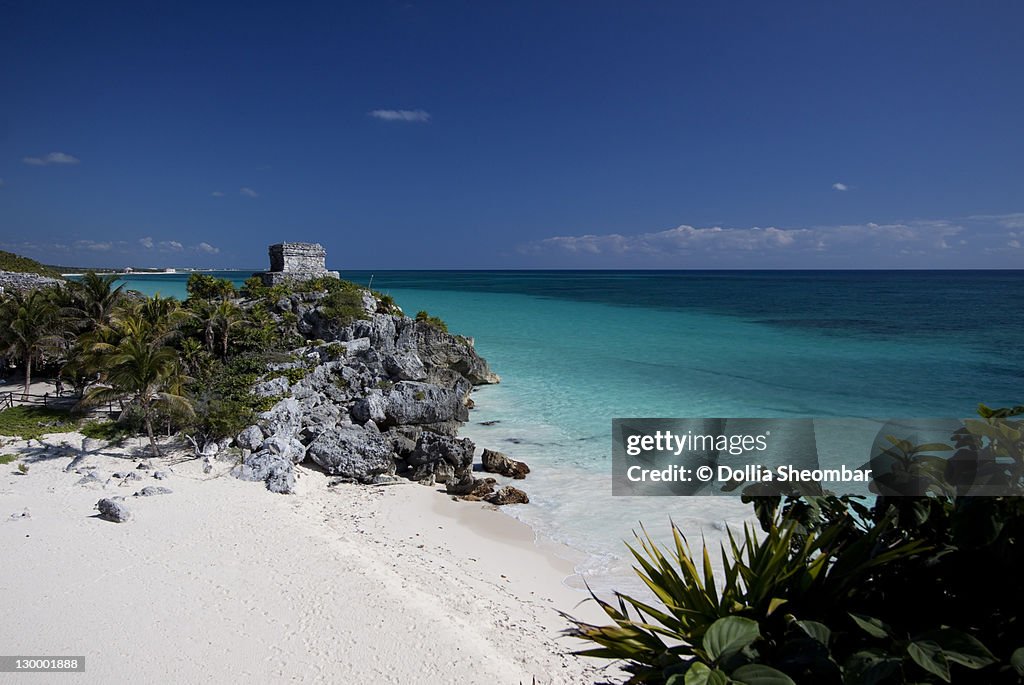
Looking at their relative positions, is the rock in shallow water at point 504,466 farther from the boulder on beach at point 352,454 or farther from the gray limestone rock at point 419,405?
the gray limestone rock at point 419,405

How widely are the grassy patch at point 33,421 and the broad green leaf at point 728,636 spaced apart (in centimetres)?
1426

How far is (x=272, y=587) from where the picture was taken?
21.4ft

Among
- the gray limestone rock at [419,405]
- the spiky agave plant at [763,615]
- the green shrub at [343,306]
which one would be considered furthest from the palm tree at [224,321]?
the spiky agave plant at [763,615]

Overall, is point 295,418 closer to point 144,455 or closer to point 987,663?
point 144,455

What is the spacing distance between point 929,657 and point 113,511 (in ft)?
31.3

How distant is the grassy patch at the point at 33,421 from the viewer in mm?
11688

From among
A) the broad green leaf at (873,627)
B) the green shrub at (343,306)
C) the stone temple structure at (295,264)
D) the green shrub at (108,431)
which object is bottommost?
the green shrub at (108,431)

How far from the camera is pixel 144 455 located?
10.7 metres

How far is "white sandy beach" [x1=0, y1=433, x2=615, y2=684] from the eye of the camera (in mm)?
5320

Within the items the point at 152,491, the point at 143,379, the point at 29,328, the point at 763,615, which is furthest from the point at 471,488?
the point at 29,328

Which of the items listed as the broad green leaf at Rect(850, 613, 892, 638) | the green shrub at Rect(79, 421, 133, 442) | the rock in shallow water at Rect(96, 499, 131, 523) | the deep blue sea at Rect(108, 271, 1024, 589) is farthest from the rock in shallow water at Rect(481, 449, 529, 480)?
the broad green leaf at Rect(850, 613, 892, 638)

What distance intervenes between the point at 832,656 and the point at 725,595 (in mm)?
518

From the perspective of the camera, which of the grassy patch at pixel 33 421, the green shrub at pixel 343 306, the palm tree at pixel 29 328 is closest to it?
the grassy patch at pixel 33 421

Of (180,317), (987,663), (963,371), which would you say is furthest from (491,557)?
(963,371)
